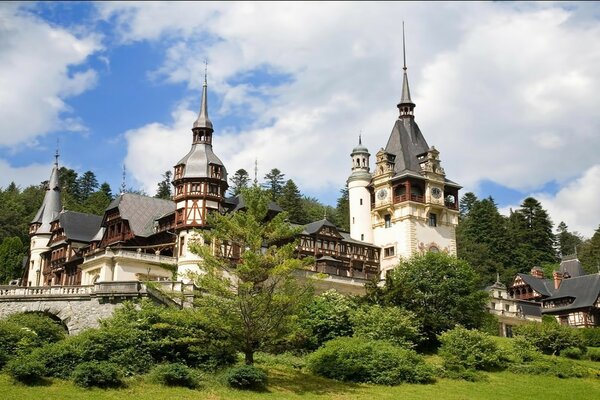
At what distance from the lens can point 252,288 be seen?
36156mm

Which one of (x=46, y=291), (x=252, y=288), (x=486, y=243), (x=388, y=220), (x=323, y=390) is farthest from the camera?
(x=486, y=243)

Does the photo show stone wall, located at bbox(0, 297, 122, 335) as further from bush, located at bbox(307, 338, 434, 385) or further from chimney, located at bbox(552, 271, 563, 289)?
chimney, located at bbox(552, 271, 563, 289)

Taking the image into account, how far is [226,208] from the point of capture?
6278cm

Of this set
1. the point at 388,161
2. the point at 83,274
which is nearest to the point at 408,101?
the point at 388,161

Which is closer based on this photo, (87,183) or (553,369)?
(553,369)

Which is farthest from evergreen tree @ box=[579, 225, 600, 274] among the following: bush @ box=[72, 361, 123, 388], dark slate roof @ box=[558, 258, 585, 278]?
bush @ box=[72, 361, 123, 388]

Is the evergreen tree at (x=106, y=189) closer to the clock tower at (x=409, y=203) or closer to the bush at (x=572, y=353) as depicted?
the clock tower at (x=409, y=203)

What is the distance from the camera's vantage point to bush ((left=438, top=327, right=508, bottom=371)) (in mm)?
43656

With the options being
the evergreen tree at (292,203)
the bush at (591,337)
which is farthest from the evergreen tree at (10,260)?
the bush at (591,337)

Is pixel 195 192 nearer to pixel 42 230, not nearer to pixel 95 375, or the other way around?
pixel 42 230

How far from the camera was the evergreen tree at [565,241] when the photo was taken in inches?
4850

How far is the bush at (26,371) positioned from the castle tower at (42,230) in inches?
1659

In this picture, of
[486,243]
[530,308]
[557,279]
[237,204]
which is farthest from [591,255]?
[237,204]

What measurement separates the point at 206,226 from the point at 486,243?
5415 cm
